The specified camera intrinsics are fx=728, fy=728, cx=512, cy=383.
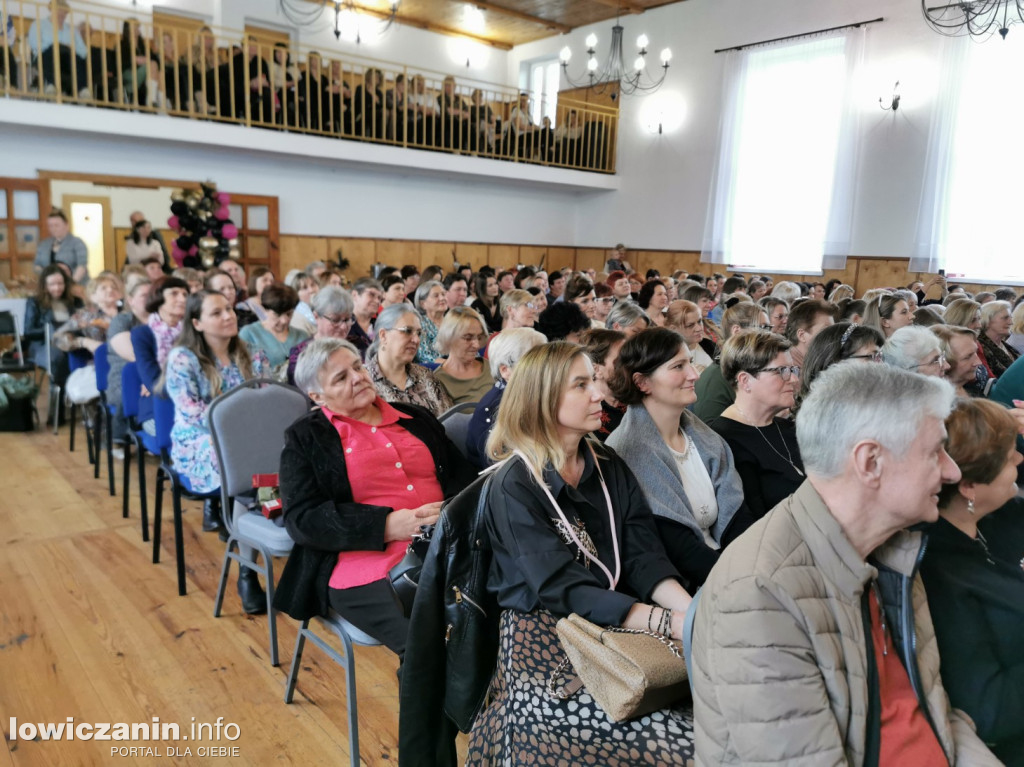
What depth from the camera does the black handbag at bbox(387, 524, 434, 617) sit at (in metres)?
1.78

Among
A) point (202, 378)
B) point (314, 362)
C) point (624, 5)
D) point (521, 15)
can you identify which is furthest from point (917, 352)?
point (521, 15)

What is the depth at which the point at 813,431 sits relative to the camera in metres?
1.26

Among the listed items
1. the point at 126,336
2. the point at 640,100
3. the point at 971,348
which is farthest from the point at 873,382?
the point at 640,100

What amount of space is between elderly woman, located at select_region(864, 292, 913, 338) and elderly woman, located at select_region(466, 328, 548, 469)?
2867 millimetres

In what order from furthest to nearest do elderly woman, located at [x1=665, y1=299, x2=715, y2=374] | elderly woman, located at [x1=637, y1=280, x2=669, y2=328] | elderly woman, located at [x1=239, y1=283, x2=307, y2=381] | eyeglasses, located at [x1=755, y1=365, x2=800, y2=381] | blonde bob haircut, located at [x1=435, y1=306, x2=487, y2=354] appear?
elderly woman, located at [x1=637, y1=280, x2=669, y2=328]
elderly woman, located at [x1=665, y1=299, x2=715, y2=374]
elderly woman, located at [x1=239, y1=283, x2=307, y2=381]
blonde bob haircut, located at [x1=435, y1=306, x2=487, y2=354]
eyeglasses, located at [x1=755, y1=365, x2=800, y2=381]

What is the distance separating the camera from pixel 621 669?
133 centimetres

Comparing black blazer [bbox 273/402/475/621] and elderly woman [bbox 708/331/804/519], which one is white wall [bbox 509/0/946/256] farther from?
black blazer [bbox 273/402/475/621]

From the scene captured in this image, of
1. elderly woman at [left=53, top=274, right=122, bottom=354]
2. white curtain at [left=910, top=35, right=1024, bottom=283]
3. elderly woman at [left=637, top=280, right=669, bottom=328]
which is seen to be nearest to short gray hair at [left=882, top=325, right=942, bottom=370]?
elderly woman at [left=637, top=280, right=669, bottom=328]

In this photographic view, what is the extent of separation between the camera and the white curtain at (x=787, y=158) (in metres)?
11.0

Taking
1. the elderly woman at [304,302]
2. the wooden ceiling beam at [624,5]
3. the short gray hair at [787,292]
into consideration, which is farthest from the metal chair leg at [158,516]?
the wooden ceiling beam at [624,5]

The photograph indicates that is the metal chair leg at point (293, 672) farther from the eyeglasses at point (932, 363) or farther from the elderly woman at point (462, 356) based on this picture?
the eyeglasses at point (932, 363)

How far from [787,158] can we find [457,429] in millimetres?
10794

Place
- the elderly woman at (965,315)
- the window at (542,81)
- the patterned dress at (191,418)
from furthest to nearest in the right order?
the window at (542,81) < the elderly woman at (965,315) < the patterned dress at (191,418)

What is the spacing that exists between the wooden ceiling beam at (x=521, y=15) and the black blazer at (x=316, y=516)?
12667 millimetres
